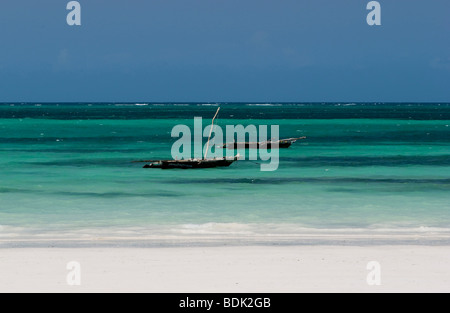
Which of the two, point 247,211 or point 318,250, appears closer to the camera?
point 318,250

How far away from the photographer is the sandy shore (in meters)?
9.95

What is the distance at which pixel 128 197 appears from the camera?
22078 millimetres

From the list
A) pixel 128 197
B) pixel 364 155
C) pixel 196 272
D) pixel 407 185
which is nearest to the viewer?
pixel 196 272

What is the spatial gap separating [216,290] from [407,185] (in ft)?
56.2

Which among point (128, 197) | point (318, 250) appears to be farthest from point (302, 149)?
point (318, 250)

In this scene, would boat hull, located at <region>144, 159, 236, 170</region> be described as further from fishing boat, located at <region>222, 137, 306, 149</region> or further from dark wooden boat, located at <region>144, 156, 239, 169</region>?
fishing boat, located at <region>222, 137, 306, 149</region>

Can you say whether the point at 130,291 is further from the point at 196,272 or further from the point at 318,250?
the point at 318,250

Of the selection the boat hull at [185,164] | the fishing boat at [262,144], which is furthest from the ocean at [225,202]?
the fishing boat at [262,144]

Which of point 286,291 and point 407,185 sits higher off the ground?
point 407,185

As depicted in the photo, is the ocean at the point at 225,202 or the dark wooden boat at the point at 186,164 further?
the dark wooden boat at the point at 186,164

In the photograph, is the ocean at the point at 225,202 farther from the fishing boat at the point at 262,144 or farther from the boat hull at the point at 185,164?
the fishing boat at the point at 262,144

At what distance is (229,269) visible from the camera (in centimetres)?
1114

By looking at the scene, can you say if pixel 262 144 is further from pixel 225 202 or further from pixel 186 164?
pixel 225 202

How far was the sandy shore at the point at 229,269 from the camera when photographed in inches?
392
